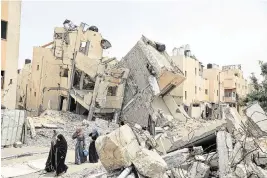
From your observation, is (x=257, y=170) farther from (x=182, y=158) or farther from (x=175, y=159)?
(x=175, y=159)

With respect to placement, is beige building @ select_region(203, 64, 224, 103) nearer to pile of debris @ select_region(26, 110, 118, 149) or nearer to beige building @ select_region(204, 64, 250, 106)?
beige building @ select_region(204, 64, 250, 106)

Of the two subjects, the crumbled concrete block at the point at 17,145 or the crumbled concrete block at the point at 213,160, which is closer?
the crumbled concrete block at the point at 213,160

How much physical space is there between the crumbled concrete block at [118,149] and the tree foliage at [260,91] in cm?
1272

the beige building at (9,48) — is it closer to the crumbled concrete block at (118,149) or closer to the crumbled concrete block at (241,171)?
the crumbled concrete block at (118,149)

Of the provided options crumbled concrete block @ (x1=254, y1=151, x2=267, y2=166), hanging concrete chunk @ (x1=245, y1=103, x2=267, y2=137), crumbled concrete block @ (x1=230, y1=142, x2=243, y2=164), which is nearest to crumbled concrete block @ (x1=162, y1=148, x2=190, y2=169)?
crumbled concrete block @ (x1=230, y1=142, x2=243, y2=164)

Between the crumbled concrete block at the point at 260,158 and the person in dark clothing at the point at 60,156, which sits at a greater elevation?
Answer: the crumbled concrete block at the point at 260,158

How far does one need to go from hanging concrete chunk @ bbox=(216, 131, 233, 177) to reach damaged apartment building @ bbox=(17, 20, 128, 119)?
54.4 ft

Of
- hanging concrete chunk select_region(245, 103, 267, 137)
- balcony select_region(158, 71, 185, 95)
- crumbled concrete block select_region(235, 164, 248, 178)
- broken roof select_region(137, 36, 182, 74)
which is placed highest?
broken roof select_region(137, 36, 182, 74)

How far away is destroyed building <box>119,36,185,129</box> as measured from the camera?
23.8 meters

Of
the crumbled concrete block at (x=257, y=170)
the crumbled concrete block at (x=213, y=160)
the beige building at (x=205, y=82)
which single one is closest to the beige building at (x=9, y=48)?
the crumbled concrete block at (x=213, y=160)

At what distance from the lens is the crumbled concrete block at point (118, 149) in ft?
23.6

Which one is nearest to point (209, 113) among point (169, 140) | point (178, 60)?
point (178, 60)

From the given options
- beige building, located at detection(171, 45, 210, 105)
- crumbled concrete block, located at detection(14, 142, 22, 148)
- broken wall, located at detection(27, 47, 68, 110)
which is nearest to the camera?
crumbled concrete block, located at detection(14, 142, 22, 148)

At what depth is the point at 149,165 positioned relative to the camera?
689 cm
